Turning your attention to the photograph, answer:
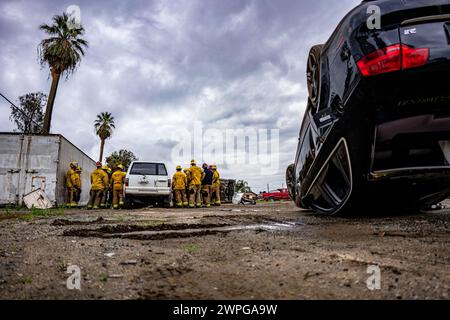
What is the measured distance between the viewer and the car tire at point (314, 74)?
12.0 feet

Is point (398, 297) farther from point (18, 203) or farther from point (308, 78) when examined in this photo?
point (18, 203)

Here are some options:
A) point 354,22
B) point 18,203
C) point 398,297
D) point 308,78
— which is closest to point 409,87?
point 354,22

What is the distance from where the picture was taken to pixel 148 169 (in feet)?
39.2

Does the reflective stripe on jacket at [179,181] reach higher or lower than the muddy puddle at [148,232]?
higher

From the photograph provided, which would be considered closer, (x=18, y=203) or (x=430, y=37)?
(x=430, y=37)

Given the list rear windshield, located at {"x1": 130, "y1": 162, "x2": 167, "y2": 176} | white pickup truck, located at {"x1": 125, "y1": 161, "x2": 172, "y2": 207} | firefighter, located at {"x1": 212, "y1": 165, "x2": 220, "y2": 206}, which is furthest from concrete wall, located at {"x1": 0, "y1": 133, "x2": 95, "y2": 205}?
firefighter, located at {"x1": 212, "y1": 165, "x2": 220, "y2": 206}

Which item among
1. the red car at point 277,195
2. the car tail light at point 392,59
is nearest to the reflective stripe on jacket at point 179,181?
the car tail light at point 392,59

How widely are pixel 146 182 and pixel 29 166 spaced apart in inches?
160

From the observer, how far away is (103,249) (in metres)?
2.51

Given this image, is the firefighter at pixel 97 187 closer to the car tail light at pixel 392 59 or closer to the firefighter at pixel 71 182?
the firefighter at pixel 71 182

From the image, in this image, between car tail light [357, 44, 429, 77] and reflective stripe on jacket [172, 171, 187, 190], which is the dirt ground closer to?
car tail light [357, 44, 429, 77]

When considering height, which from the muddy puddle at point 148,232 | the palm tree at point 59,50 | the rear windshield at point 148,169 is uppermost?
the palm tree at point 59,50

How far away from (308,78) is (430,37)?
1.51 metres

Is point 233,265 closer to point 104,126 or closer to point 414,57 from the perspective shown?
point 414,57
